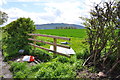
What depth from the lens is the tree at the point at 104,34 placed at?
475 centimetres

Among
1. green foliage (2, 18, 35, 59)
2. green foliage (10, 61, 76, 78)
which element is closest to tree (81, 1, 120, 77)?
green foliage (10, 61, 76, 78)

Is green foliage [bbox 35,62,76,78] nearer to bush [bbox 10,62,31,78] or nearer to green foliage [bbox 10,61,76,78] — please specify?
green foliage [bbox 10,61,76,78]

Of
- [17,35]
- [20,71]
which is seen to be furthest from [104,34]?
[17,35]

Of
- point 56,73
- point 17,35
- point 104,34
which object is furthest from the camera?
point 17,35

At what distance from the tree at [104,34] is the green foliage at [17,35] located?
4293 mm

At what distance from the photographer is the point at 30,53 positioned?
8.28m

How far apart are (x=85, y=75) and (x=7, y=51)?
18.1ft

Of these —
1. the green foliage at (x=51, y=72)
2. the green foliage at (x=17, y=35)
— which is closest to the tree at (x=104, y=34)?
the green foliage at (x=51, y=72)

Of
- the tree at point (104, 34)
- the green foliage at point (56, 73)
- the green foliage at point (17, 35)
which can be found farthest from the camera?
the green foliage at point (17, 35)

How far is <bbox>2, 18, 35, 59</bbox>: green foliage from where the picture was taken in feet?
28.9

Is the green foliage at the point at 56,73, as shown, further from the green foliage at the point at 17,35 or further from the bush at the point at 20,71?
the green foliage at the point at 17,35

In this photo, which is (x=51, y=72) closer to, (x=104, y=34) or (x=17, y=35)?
(x=104, y=34)

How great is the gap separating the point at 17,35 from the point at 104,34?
545 cm

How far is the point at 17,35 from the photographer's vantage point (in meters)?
9.04
